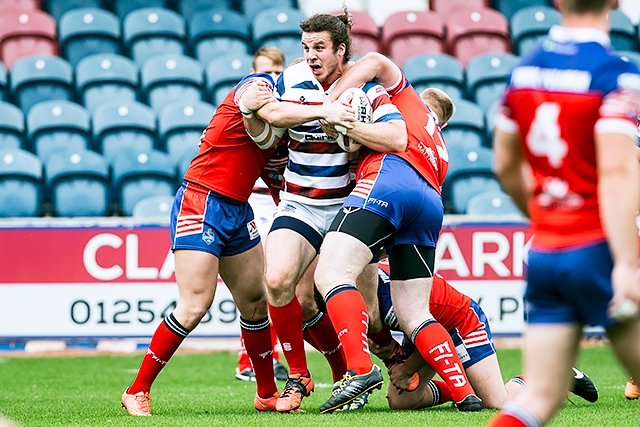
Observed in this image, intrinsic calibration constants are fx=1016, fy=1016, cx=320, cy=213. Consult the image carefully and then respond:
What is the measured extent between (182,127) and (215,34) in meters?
2.10

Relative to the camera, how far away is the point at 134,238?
9.31 metres

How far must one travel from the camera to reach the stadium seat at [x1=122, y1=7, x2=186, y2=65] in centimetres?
1234

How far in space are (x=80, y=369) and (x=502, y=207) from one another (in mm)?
4402

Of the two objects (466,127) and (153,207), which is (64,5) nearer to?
(153,207)

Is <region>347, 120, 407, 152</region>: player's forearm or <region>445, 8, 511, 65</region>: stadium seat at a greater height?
<region>347, 120, 407, 152</region>: player's forearm

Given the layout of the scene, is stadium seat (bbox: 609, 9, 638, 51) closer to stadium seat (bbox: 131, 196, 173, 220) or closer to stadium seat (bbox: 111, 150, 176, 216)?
stadium seat (bbox: 111, 150, 176, 216)

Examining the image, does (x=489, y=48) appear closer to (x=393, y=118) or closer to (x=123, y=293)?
(x=123, y=293)

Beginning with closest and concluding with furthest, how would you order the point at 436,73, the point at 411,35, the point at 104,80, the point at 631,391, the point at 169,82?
the point at 631,391
the point at 104,80
the point at 169,82
the point at 436,73
the point at 411,35

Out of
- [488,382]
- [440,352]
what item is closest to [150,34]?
[488,382]

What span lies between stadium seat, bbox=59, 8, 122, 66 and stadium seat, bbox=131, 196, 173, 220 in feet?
10.1

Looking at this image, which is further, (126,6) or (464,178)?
(126,6)

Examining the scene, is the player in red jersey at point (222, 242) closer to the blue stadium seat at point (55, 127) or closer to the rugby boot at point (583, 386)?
the rugby boot at point (583, 386)

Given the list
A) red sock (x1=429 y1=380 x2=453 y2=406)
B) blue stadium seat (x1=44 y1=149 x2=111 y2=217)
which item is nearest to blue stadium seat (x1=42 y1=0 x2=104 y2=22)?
blue stadium seat (x1=44 y1=149 x2=111 y2=217)

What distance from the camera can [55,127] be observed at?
Answer: 10820 millimetres
